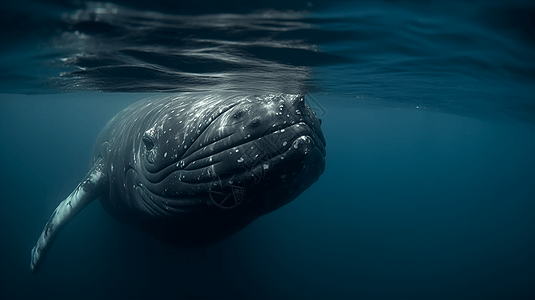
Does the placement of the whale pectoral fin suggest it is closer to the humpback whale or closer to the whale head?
the humpback whale

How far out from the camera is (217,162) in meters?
4.68

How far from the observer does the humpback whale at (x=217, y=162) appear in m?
4.41

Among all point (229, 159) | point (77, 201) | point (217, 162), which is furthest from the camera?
point (77, 201)

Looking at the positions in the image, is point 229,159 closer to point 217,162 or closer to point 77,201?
point 217,162

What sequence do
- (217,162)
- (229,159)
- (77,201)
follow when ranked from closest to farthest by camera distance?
(229,159) < (217,162) < (77,201)

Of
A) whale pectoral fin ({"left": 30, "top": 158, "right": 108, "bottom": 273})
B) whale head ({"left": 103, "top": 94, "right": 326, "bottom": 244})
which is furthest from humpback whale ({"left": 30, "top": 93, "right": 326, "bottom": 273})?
whale pectoral fin ({"left": 30, "top": 158, "right": 108, "bottom": 273})

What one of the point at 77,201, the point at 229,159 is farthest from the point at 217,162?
the point at 77,201

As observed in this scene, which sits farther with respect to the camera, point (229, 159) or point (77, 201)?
point (77, 201)

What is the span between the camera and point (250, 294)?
512 inches

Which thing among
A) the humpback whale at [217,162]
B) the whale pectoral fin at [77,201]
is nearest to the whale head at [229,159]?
the humpback whale at [217,162]

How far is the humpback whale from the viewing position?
441cm

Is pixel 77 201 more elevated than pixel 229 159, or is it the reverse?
pixel 229 159

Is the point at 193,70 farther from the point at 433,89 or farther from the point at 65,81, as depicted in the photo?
the point at 433,89

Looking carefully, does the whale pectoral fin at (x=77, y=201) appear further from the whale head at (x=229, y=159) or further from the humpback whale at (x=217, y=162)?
the whale head at (x=229, y=159)
